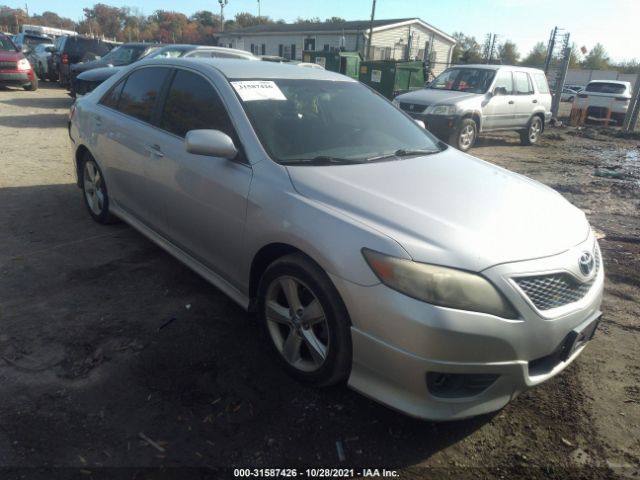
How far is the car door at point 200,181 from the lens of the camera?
2.84 metres

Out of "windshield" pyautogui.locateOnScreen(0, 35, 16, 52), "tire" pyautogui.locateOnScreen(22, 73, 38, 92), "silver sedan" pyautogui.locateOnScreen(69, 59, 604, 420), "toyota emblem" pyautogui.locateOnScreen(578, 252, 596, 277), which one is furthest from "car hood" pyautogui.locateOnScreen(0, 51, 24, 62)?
"toyota emblem" pyautogui.locateOnScreen(578, 252, 596, 277)

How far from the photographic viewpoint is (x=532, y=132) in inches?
493

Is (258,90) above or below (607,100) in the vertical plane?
below

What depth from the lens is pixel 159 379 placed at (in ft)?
8.68

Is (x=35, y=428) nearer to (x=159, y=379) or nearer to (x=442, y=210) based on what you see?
(x=159, y=379)

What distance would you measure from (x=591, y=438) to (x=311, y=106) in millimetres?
2542

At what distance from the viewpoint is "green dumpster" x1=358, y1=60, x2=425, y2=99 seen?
15844 millimetres

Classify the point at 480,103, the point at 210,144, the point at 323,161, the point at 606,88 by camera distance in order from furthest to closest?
the point at 606,88, the point at 480,103, the point at 323,161, the point at 210,144

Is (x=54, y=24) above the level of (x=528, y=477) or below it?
above

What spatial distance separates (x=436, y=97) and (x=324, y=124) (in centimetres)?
781

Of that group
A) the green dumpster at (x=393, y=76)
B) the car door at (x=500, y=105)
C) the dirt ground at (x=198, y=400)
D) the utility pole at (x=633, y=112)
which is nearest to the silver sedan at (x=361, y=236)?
the dirt ground at (x=198, y=400)

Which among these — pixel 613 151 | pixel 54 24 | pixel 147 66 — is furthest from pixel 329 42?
pixel 54 24

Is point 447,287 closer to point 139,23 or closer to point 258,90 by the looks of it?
point 258,90

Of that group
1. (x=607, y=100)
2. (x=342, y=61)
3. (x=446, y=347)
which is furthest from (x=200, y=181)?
(x=607, y=100)
